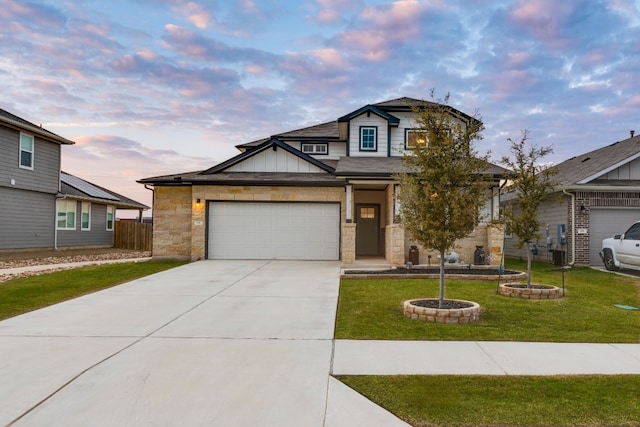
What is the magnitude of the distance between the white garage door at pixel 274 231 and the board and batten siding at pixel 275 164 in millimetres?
1524

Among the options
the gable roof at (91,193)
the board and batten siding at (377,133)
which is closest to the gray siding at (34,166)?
the gable roof at (91,193)

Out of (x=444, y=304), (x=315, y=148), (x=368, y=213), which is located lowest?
(x=444, y=304)

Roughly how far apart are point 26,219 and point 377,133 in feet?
59.2

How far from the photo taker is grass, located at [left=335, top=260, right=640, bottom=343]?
6342 millimetres

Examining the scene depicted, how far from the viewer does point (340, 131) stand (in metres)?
21.1

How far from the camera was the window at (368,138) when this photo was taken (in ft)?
66.1

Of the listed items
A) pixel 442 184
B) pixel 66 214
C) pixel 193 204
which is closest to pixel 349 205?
pixel 193 204

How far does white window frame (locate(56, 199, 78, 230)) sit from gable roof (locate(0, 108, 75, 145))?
3.45m

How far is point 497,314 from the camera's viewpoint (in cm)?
781

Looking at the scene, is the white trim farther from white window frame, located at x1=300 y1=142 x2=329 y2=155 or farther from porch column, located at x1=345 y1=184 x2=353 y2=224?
white window frame, located at x1=300 y1=142 x2=329 y2=155

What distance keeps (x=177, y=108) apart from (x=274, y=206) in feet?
24.8

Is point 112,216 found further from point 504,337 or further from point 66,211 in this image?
point 504,337

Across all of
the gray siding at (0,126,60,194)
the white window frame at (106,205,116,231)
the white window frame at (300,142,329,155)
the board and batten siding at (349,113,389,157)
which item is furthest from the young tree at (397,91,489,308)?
the white window frame at (106,205,116,231)

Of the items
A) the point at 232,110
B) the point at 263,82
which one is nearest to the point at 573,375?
the point at 263,82
